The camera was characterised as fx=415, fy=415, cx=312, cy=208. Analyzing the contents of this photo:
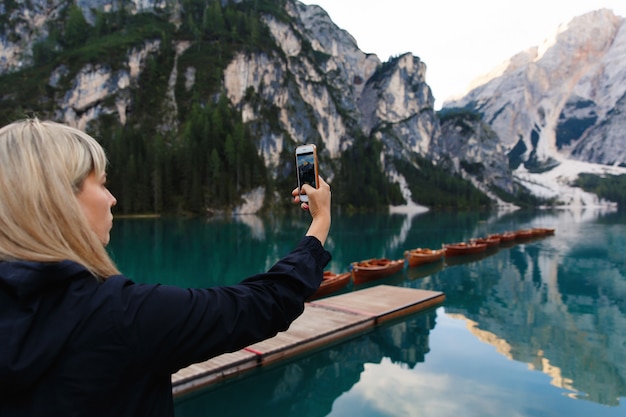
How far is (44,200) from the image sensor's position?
57.0 inches

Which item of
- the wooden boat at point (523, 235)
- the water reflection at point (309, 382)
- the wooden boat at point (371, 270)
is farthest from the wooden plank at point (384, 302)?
the wooden boat at point (523, 235)

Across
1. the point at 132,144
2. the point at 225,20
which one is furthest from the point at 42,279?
the point at 225,20

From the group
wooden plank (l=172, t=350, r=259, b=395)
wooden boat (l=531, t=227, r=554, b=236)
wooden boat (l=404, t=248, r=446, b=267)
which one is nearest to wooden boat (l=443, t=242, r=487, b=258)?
wooden boat (l=404, t=248, r=446, b=267)

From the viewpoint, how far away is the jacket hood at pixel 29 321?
127 centimetres

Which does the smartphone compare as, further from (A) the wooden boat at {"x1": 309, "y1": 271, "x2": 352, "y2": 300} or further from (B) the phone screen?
(A) the wooden boat at {"x1": 309, "y1": 271, "x2": 352, "y2": 300}

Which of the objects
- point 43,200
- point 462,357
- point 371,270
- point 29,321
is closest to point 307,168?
point 43,200

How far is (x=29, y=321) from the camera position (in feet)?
4.20

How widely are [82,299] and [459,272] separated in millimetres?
29720

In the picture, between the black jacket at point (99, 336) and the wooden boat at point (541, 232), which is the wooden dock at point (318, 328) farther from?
the wooden boat at point (541, 232)

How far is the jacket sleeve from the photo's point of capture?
1433 millimetres

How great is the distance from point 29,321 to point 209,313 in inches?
22.1

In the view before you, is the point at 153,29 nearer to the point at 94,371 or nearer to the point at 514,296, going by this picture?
the point at 514,296

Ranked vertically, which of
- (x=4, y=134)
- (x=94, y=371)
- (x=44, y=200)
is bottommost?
(x=94, y=371)

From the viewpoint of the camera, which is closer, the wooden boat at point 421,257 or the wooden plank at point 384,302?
the wooden plank at point 384,302
